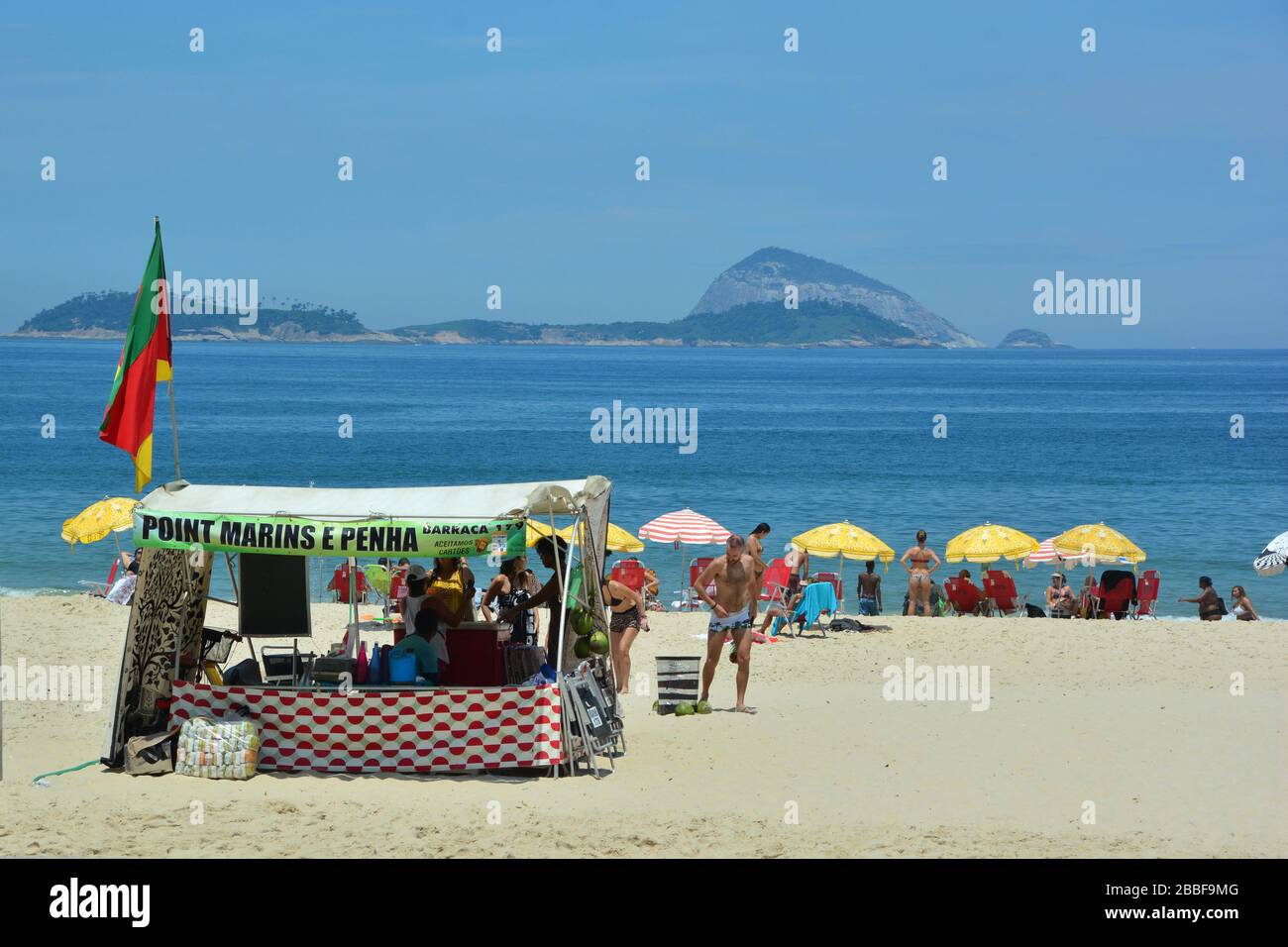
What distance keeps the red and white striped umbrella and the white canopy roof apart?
8.68 m

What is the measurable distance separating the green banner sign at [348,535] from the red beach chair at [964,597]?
11.2 metres

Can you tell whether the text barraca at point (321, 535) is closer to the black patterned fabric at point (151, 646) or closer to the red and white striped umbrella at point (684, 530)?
the black patterned fabric at point (151, 646)

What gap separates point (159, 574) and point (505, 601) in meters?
3.04

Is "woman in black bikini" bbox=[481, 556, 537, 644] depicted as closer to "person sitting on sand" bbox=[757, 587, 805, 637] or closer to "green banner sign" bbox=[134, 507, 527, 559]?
"green banner sign" bbox=[134, 507, 527, 559]

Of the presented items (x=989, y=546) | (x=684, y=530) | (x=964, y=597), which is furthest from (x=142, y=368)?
(x=989, y=546)

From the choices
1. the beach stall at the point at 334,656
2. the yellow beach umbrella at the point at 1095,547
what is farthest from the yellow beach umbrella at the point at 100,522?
the yellow beach umbrella at the point at 1095,547

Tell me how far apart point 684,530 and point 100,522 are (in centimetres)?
820

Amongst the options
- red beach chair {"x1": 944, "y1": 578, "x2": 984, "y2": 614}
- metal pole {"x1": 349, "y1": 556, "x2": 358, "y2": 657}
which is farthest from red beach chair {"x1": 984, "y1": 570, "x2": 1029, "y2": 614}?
metal pole {"x1": 349, "y1": 556, "x2": 358, "y2": 657}

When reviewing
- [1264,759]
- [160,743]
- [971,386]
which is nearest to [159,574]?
[160,743]

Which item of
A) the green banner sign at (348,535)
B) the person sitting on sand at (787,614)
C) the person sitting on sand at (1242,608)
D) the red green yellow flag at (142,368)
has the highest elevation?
the red green yellow flag at (142,368)

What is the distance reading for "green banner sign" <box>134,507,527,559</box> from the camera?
342 inches

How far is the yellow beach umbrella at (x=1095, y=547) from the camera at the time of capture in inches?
773

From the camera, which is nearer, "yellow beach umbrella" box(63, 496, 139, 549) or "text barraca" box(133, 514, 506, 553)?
"text barraca" box(133, 514, 506, 553)

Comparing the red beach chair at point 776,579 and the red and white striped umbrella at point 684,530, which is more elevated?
the red and white striped umbrella at point 684,530
